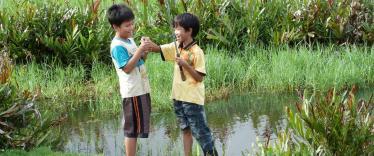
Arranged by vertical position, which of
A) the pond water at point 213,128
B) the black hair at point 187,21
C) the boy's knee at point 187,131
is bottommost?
the pond water at point 213,128

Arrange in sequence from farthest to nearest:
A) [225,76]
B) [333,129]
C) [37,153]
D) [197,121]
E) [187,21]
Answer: [225,76] < [37,153] < [197,121] < [187,21] < [333,129]

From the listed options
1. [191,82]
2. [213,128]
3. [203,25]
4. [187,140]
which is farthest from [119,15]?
[203,25]

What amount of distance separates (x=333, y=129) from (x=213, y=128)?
8.89ft

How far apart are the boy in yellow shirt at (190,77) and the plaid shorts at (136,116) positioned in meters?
0.27

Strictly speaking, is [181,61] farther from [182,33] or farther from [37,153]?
[37,153]

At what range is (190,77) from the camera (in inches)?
207

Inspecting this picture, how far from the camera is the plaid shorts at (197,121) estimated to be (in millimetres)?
5312

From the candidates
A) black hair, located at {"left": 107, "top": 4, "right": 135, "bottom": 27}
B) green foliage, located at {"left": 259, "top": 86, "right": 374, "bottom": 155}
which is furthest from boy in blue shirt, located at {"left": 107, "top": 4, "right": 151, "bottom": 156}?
green foliage, located at {"left": 259, "top": 86, "right": 374, "bottom": 155}

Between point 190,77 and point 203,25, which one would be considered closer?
point 190,77

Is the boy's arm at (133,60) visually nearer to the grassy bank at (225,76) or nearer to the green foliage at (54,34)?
the grassy bank at (225,76)

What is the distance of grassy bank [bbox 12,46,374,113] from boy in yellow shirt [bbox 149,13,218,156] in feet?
8.05

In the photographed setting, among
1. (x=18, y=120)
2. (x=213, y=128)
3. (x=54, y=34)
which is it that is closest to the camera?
(x=18, y=120)

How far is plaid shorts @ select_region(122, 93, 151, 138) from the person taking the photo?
209 inches

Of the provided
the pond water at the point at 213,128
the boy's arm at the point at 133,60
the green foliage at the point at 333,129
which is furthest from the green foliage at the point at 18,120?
the green foliage at the point at 333,129
